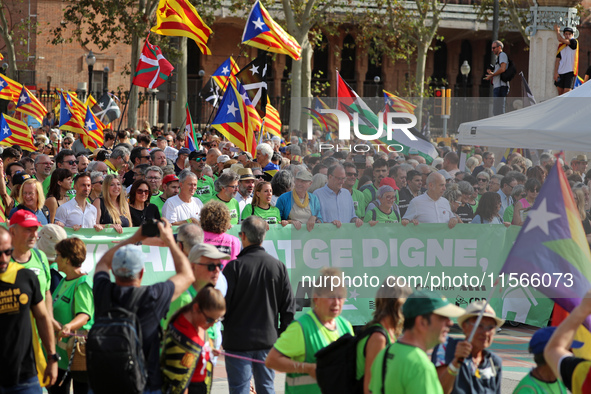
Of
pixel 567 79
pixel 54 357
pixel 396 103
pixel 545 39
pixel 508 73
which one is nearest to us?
pixel 54 357

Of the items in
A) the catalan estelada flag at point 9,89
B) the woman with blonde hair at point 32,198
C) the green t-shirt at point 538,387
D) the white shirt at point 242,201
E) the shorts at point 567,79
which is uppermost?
the shorts at point 567,79

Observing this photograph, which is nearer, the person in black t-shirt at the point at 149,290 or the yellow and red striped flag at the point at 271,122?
the person in black t-shirt at the point at 149,290

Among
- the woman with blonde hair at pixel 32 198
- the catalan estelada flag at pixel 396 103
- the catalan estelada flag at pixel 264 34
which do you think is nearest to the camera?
the woman with blonde hair at pixel 32 198

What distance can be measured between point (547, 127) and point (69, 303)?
687 centimetres

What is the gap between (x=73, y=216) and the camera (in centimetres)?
891

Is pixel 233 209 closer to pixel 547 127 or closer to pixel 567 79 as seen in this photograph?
pixel 547 127

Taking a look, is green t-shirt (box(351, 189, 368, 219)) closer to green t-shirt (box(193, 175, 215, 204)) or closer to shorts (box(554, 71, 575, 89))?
green t-shirt (box(193, 175, 215, 204))

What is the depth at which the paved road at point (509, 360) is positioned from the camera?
26.0 feet

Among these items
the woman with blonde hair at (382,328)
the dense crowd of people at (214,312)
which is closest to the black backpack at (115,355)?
the dense crowd of people at (214,312)

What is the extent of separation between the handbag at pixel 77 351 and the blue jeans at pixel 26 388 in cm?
50

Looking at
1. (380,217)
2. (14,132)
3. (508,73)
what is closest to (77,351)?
(380,217)

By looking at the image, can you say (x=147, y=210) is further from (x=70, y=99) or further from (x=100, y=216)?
Answer: (x=70, y=99)

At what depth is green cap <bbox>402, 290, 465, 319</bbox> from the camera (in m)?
4.26

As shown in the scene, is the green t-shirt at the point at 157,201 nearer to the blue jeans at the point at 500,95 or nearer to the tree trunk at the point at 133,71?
the blue jeans at the point at 500,95
